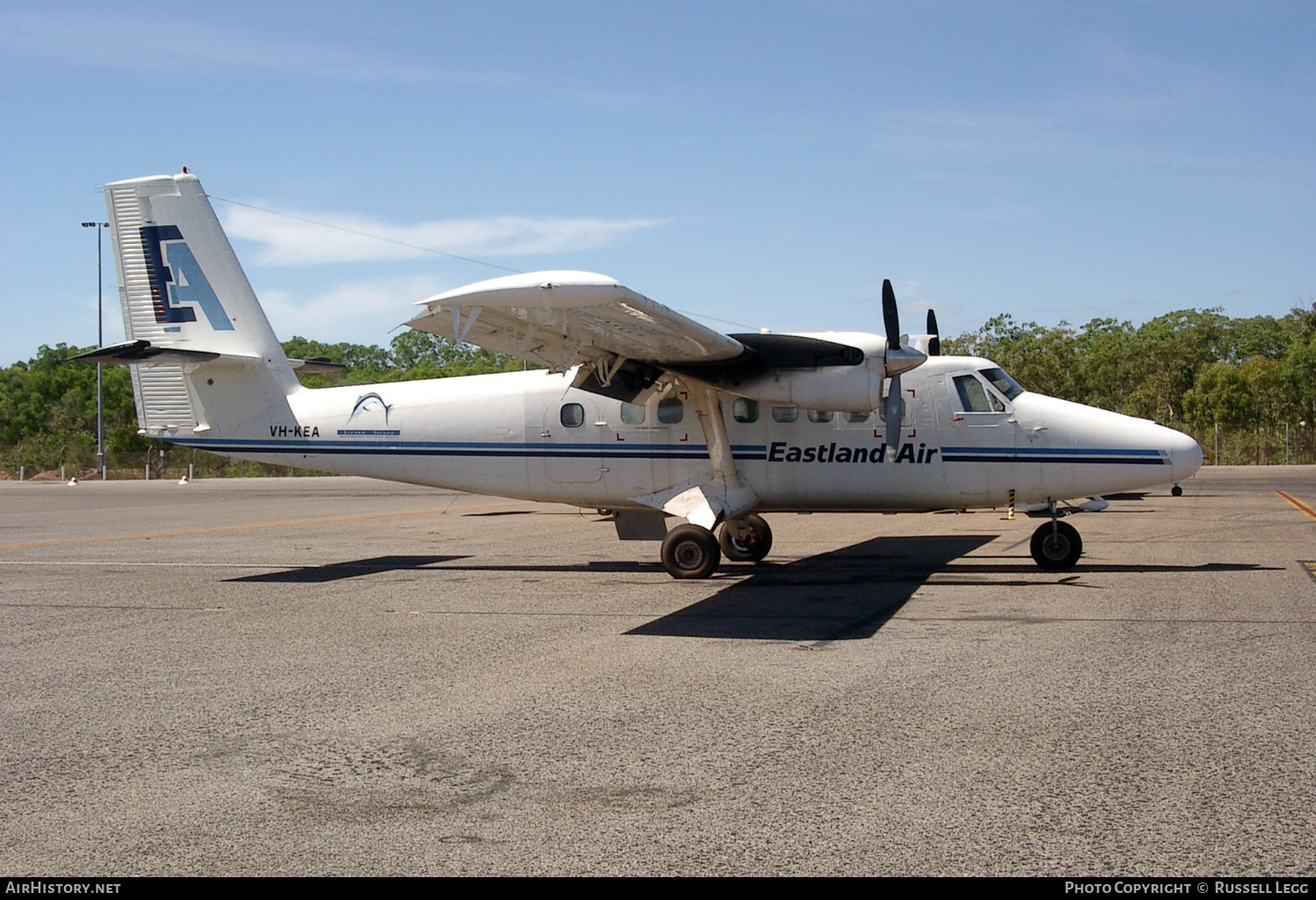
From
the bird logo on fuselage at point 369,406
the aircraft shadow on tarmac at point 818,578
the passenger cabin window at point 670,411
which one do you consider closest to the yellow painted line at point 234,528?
the aircraft shadow on tarmac at point 818,578

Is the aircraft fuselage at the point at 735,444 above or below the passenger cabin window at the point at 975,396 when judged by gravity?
below

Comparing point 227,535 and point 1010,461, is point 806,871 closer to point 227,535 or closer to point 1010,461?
point 1010,461

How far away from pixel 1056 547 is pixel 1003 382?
88.9 inches

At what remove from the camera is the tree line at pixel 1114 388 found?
5969cm

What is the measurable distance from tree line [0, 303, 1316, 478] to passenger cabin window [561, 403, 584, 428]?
3197 centimetres

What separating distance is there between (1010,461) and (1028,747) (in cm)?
881

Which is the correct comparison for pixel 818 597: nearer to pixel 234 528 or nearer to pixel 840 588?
pixel 840 588

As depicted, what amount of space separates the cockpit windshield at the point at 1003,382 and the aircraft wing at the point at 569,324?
3.64 meters

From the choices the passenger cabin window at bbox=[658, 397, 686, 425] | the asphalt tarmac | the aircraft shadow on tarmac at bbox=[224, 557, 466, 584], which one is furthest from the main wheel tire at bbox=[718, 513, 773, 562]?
the aircraft shadow on tarmac at bbox=[224, 557, 466, 584]

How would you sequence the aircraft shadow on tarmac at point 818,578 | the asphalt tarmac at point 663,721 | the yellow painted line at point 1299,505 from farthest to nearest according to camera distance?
the yellow painted line at point 1299,505 < the aircraft shadow on tarmac at point 818,578 < the asphalt tarmac at point 663,721

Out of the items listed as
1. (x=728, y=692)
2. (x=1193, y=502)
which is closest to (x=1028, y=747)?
(x=728, y=692)

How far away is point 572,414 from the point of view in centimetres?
1559

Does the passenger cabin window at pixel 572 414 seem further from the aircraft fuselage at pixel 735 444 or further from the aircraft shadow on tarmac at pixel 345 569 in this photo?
the aircraft shadow on tarmac at pixel 345 569

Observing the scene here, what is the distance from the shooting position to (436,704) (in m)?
7.32
